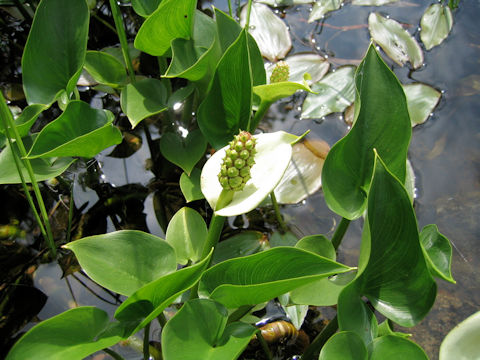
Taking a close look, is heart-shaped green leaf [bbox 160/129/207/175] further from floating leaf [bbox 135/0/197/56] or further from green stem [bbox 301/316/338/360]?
green stem [bbox 301/316/338/360]

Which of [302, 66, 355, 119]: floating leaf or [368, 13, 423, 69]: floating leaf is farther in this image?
[368, 13, 423, 69]: floating leaf

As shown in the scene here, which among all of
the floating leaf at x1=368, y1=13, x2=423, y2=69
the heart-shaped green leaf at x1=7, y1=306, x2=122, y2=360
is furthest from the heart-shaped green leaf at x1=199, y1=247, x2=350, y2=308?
the floating leaf at x1=368, y1=13, x2=423, y2=69

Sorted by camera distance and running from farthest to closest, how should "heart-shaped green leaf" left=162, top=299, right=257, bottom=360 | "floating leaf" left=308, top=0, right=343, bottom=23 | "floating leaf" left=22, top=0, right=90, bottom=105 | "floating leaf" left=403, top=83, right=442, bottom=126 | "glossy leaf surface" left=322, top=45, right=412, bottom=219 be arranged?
"floating leaf" left=308, top=0, right=343, bottom=23 < "floating leaf" left=403, top=83, right=442, bottom=126 < "floating leaf" left=22, top=0, right=90, bottom=105 < "glossy leaf surface" left=322, top=45, right=412, bottom=219 < "heart-shaped green leaf" left=162, top=299, right=257, bottom=360

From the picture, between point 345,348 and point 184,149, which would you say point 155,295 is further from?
point 184,149

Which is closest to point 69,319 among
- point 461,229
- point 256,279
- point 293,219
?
point 256,279

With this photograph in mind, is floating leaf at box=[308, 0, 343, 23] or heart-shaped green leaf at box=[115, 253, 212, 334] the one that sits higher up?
floating leaf at box=[308, 0, 343, 23]

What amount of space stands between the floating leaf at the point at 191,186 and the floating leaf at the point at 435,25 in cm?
92

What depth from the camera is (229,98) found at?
869mm

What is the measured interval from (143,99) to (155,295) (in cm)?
54

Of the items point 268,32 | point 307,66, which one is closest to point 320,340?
point 307,66

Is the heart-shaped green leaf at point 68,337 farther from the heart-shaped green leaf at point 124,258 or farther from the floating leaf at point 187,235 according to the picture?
the floating leaf at point 187,235

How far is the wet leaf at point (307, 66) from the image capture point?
4.48 feet

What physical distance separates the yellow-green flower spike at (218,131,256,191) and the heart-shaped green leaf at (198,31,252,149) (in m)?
0.21

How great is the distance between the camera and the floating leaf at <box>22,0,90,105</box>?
0.94 m
